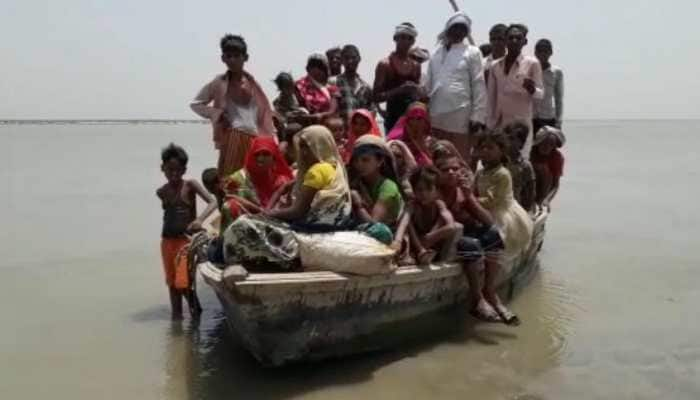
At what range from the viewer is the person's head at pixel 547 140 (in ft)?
23.5

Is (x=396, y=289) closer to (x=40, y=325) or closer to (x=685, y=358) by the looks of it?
(x=685, y=358)

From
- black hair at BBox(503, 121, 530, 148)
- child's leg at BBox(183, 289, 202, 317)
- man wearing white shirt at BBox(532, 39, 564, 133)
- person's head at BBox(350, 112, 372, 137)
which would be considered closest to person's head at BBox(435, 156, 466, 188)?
person's head at BBox(350, 112, 372, 137)

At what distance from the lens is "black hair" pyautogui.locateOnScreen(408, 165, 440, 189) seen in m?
4.86

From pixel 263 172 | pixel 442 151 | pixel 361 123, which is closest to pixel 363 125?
pixel 361 123

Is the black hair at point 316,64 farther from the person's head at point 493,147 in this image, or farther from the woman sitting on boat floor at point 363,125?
the person's head at point 493,147

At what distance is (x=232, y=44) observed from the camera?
563cm

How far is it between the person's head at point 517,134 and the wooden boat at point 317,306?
146cm

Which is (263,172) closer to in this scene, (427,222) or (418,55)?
(427,222)

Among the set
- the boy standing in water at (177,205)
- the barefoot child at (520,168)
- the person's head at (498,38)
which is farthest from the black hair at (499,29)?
the boy standing in water at (177,205)

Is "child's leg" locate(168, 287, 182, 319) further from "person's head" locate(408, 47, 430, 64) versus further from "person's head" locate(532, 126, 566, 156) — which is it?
"person's head" locate(532, 126, 566, 156)

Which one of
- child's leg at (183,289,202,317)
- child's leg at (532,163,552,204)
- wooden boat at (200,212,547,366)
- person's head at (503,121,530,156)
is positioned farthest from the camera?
child's leg at (532,163,552,204)

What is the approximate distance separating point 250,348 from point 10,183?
47.9 ft

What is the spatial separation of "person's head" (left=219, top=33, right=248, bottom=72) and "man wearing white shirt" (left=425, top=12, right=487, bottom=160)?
1843 millimetres

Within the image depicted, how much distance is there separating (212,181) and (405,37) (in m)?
2.28
